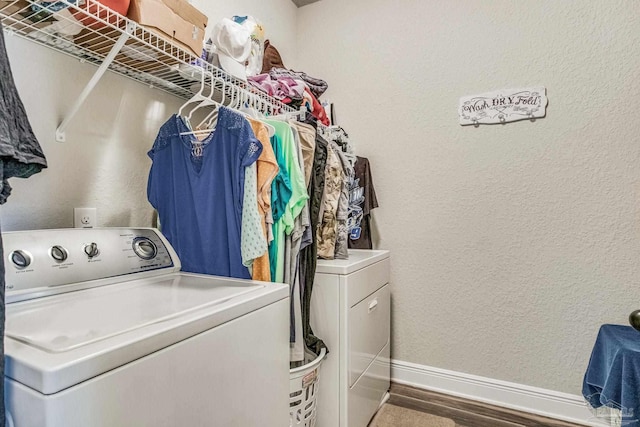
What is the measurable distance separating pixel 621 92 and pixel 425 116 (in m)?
0.93

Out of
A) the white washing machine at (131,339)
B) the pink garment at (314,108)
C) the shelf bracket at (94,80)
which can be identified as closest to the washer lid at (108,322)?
the white washing machine at (131,339)

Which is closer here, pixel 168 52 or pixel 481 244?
pixel 168 52

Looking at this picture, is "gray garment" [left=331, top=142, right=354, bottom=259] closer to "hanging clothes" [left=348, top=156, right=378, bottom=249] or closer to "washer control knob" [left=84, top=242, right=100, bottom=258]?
"hanging clothes" [left=348, top=156, right=378, bottom=249]

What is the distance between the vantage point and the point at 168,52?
1.20 m

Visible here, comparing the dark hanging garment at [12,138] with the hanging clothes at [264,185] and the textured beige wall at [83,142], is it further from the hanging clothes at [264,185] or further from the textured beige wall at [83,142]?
the hanging clothes at [264,185]

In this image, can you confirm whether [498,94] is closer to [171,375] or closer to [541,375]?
[541,375]

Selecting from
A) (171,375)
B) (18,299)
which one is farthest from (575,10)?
(18,299)

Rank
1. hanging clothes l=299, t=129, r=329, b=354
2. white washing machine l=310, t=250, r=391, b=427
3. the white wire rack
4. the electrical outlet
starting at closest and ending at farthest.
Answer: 1. the white wire rack
2. the electrical outlet
3. hanging clothes l=299, t=129, r=329, b=354
4. white washing machine l=310, t=250, r=391, b=427

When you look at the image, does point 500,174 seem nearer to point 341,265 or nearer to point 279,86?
point 341,265

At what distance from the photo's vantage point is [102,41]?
110 centimetres

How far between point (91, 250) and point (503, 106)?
2.02m

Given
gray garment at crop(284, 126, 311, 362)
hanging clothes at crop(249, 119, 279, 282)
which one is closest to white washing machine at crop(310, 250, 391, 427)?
gray garment at crop(284, 126, 311, 362)

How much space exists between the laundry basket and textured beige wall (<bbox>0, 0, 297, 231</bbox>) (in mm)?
868

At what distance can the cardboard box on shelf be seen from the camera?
40.6 inches
